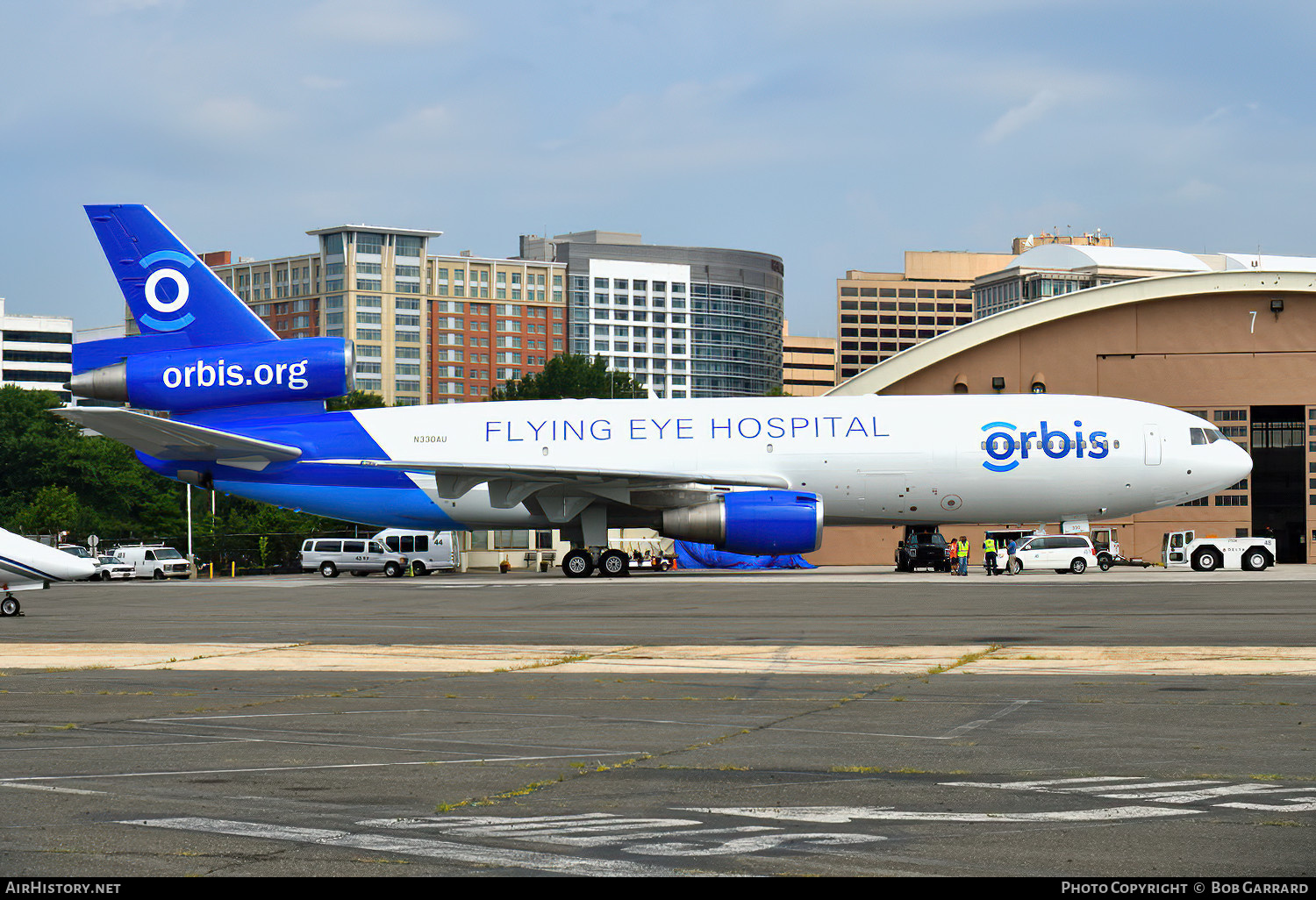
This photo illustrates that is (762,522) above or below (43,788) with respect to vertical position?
above

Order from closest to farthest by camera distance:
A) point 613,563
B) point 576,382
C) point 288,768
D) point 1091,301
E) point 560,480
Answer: point 288,768
point 560,480
point 613,563
point 1091,301
point 576,382

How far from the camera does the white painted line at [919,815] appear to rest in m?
6.96

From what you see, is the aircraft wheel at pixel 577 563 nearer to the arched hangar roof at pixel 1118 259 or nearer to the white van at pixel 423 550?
the white van at pixel 423 550

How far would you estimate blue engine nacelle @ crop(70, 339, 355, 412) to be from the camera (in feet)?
129

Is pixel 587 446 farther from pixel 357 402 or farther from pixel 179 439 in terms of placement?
pixel 357 402

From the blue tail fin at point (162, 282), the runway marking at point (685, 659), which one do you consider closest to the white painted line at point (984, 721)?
the runway marking at point (685, 659)

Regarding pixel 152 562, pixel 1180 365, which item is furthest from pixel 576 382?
pixel 1180 365

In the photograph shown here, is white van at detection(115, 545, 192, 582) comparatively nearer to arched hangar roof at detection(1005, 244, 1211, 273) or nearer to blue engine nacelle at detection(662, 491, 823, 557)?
blue engine nacelle at detection(662, 491, 823, 557)

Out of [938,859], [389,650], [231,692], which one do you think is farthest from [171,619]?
[938,859]

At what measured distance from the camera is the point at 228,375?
3953 cm

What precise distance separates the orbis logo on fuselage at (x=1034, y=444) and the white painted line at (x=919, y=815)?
31339 millimetres

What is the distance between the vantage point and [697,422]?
39031mm

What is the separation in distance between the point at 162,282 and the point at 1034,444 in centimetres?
2580

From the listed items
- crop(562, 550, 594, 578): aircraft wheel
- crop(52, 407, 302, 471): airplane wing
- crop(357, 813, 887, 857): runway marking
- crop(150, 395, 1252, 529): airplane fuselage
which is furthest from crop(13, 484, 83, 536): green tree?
crop(357, 813, 887, 857): runway marking
